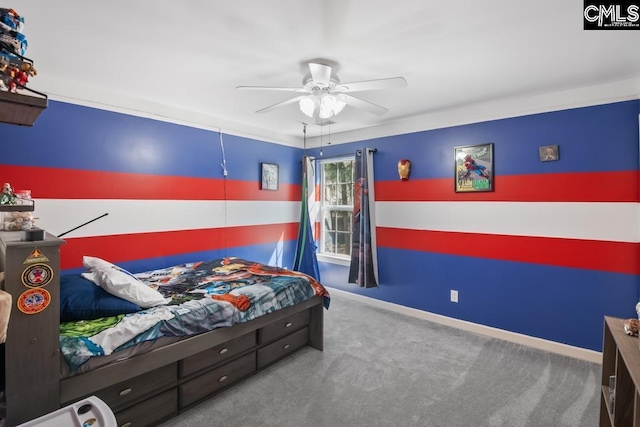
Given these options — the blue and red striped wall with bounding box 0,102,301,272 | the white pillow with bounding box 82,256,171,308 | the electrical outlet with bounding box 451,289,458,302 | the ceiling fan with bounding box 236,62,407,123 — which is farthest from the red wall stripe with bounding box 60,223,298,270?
the electrical outlet with bounding box 451,289,458,302

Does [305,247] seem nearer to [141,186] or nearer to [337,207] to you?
[337,207]

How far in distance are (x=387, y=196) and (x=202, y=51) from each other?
2605 millimetres

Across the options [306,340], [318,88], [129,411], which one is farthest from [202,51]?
[306,340]

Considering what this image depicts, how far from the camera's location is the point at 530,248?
2.88 meters

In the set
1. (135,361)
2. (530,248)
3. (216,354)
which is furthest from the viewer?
(530,248)

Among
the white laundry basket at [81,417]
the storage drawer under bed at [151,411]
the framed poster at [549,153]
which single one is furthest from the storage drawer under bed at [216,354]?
the framed poster at [549,153]

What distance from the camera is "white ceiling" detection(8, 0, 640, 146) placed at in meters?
1.62

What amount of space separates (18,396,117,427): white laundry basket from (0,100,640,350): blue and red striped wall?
2102mm

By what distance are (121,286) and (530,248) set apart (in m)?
3.33

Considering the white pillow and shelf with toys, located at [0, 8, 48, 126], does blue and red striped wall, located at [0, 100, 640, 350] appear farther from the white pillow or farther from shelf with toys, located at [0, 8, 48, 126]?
shelf with toys, located at [0, 8, 48, 126]

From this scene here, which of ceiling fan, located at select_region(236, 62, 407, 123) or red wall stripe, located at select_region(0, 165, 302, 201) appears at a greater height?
ceiling fan, located at select_region(236, 62, 407, 123)

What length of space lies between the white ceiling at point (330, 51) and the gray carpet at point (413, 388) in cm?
223

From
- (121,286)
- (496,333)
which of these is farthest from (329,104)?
(496,333)

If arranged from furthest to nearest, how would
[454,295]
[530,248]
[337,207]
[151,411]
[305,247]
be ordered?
[337,207] → [305,247] → [454,295] → [530,248] → [151,411]
